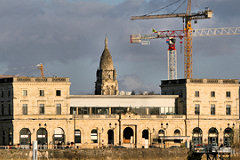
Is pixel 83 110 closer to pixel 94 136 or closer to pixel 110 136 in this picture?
pixel 94 136

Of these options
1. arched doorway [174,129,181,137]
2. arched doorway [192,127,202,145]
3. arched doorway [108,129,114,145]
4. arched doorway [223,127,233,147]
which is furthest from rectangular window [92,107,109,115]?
arched doorway [223,127,233,147]

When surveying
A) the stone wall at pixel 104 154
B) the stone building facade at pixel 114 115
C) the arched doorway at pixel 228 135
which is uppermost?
the stone building facade at pixel 114 115

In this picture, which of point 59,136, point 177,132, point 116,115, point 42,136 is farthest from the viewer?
point 177,132

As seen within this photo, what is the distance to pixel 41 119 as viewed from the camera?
136m

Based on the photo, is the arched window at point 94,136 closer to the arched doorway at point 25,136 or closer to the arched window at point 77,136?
the arched window at point 77,136

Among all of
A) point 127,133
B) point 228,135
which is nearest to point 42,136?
point 127,133

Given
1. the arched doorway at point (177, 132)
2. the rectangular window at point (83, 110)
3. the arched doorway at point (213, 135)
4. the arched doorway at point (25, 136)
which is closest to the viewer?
the arched doorway at point (25, 136)

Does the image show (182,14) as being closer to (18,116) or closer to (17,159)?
(18,116)

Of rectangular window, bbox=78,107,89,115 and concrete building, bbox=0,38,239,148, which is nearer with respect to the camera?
concrete building, bbox=0,38,239,148

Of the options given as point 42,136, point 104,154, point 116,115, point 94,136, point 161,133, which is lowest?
point 104,154

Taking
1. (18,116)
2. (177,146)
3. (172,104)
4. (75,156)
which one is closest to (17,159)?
(75,156)

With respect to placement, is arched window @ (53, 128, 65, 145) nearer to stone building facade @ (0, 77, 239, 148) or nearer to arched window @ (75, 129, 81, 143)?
stone building facade @ (0, 77, 239, 148)

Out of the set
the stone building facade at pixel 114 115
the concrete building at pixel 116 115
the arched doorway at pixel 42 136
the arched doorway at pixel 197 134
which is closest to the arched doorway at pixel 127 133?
the concrete building at pixel 116 115

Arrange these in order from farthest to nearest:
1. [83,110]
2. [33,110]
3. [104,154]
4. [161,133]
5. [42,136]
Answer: [161,133], [83,110], [33,110], [42,136], [104,154]
